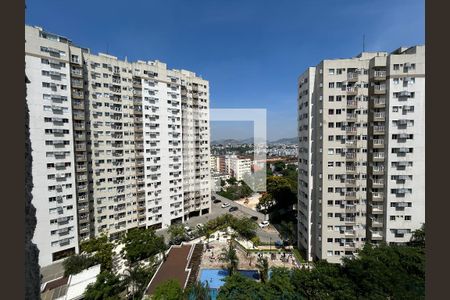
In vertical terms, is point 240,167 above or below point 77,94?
below

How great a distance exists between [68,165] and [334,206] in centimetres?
2466

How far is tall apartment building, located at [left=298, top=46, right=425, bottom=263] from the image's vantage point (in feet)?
57.3

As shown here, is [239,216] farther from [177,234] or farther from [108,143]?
[108,143]

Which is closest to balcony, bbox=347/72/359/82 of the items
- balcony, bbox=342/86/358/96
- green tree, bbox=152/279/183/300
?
balcony, bbox=342/86/358/96

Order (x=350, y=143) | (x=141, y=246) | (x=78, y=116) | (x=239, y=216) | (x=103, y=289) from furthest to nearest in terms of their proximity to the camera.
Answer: (x=239, y=216) → (x=78, y=116) → (x=141, y=246) → (x=350, y=143) → (x=103, y=289)

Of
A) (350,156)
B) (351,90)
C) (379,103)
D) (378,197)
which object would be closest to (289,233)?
(378,197)

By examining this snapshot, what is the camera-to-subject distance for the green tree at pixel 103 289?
12434 mm

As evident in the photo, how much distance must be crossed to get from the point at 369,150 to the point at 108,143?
26188mm

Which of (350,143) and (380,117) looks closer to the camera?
(380,117)

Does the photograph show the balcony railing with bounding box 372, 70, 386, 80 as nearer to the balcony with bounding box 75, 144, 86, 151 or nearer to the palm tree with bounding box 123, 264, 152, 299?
the palm tree with bounding box 123, 264, 152, 299

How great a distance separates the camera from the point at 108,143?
2475 centimetres

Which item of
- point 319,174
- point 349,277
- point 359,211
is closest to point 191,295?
point 349,277

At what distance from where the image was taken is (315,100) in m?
19.7

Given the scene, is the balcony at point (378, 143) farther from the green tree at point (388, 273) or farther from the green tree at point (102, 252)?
the green tree at point (102, 252)
